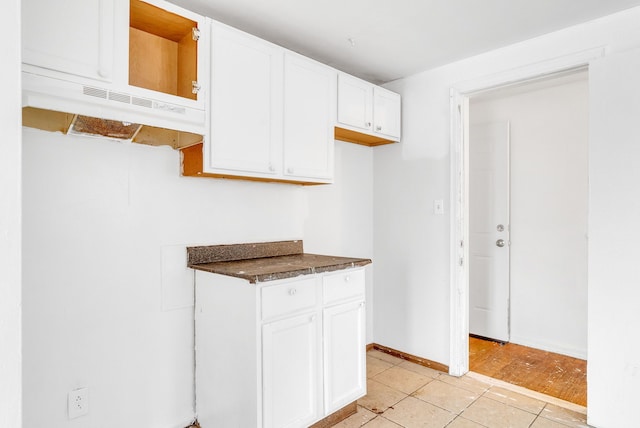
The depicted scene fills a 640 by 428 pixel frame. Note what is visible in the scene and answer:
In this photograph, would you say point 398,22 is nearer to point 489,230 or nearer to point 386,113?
point 386,113

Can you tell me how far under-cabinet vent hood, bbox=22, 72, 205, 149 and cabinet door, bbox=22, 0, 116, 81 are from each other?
63 millimetres

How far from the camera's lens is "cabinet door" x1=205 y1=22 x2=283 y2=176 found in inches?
75.5

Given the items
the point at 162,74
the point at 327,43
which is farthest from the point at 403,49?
the point at 162,74

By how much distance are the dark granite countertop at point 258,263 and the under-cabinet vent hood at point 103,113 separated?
0.66 meters

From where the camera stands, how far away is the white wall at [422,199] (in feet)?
8.25

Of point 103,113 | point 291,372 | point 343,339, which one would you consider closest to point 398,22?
point 103,113

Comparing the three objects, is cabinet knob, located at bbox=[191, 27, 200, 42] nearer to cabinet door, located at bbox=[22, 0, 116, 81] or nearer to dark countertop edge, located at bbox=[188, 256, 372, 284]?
cabinet door, located at bbox=[22, 0, 116, 81]

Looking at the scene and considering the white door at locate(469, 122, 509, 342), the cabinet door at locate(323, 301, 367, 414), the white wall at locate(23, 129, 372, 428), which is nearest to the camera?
the white wall at locate(23, 129, 372, 428)

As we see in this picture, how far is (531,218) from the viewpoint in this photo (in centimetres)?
341

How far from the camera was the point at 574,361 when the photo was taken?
10.0ft

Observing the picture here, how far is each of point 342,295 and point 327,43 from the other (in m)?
1.62
